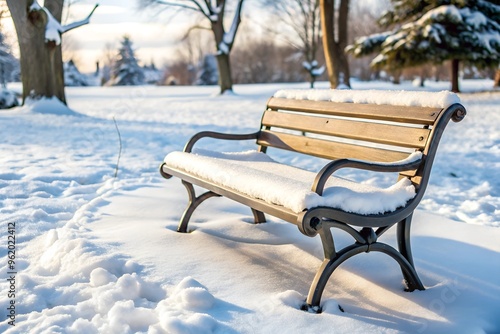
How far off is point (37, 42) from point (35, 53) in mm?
265

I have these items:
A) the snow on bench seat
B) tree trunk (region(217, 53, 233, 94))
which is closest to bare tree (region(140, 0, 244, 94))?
tree trunk (region(217, 53, 233, 94))

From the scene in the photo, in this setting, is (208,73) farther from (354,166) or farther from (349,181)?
(354,166)

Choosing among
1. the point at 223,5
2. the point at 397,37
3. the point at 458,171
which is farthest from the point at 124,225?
the point at 223,5

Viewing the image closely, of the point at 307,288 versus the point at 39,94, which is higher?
the point at 39,94

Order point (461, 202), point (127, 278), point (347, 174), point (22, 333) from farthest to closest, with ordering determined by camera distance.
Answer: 1. point (347, 174)
2. point (461, 202)
3. point (127, 278)
4. point (22, 333)

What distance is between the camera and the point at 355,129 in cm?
292

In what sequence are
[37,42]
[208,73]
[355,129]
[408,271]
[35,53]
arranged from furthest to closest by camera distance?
[208,73] < [35,53] < [37,42] < [355,129] < [408,271]

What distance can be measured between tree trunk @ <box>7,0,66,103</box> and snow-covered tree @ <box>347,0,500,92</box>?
9.30 meters

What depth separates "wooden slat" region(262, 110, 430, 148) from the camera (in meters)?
2.50

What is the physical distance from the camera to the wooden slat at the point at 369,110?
2451 millimetres

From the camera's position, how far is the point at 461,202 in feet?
14.3

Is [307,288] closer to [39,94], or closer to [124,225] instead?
[124,225]

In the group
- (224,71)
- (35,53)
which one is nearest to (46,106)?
(35,53)

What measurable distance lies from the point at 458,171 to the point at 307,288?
369cm
